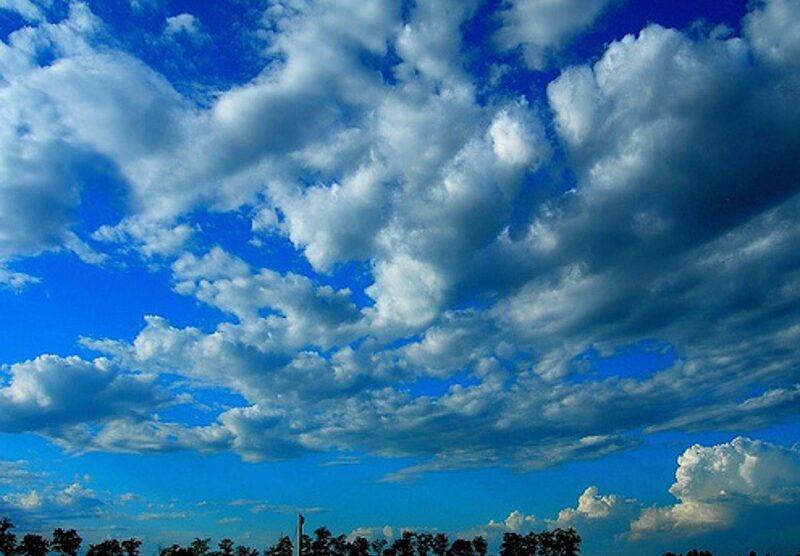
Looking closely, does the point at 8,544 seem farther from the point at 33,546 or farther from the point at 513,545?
the point at 513,545

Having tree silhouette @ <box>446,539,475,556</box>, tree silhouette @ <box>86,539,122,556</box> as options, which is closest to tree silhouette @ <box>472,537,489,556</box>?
tree silhouette @ <box>446,539,475,556</box>

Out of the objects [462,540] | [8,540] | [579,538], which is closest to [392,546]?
[462,540]

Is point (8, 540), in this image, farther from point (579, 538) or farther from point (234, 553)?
point (579, 538)

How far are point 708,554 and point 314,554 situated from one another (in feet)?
251

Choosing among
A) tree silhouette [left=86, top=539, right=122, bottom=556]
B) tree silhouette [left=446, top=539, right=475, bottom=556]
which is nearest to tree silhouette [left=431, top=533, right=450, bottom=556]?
tree silhouette [left=446, top=539, right=475, bottom=556]

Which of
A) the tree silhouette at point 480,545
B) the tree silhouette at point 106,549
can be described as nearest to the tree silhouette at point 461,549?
the tree silhouette at point 480,545

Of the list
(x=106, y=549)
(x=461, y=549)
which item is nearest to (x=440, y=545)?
(x=461, y=549)

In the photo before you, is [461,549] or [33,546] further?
[461,549]

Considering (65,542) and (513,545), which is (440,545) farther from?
(65,542)

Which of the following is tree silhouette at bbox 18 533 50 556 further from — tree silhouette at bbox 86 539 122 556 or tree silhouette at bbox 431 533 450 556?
tree silhouette at bbox 431 533 450 556

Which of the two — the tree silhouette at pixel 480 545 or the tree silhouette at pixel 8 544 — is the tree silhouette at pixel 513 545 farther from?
the tree silhouette at pixel 8 544

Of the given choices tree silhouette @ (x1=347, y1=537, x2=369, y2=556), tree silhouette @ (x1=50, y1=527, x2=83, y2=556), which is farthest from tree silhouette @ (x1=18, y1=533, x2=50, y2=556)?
tree silhouette @ (x1=347, y1=537, x2=369, y2=556)

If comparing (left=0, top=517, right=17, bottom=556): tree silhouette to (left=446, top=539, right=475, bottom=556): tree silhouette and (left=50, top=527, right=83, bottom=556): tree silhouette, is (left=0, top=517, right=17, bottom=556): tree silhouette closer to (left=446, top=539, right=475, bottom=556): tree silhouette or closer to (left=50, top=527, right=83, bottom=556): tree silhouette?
(left=50, top=527, right=83, bottom=556): tree silhouette

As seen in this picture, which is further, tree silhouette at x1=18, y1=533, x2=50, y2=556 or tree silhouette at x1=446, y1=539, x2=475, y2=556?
tree silhouette at x1=446, y1=539, x2=475, y2=556
